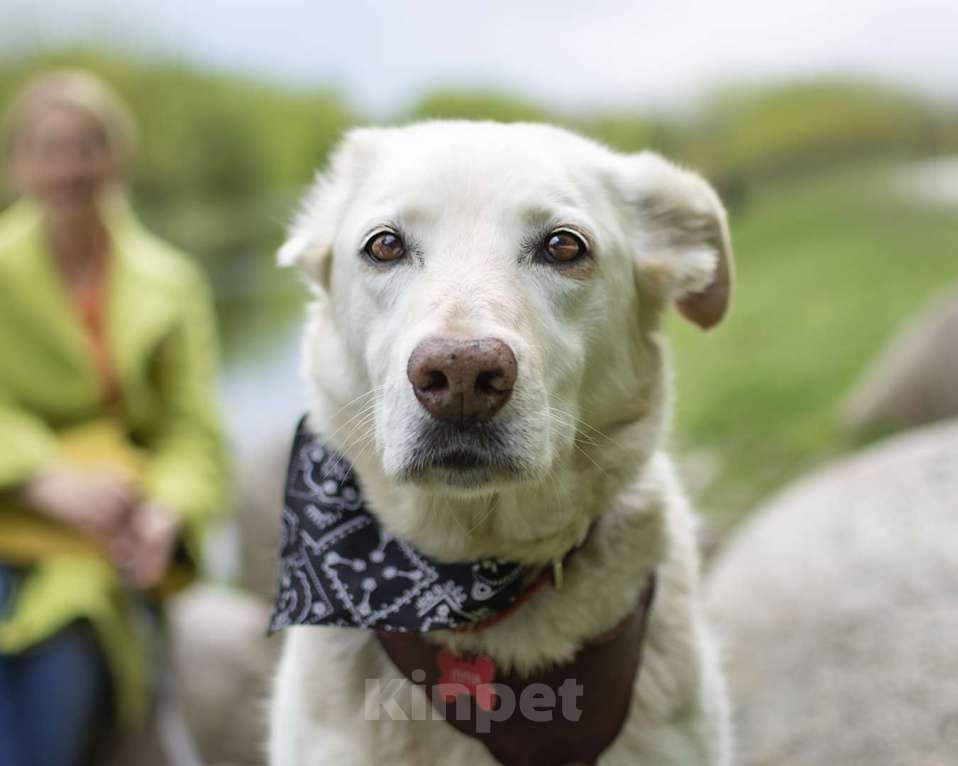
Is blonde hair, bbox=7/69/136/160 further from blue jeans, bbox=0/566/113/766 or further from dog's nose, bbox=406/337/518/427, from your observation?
dog's nose, bbox=406/337/518/427

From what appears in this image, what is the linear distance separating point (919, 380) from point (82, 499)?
3.51m

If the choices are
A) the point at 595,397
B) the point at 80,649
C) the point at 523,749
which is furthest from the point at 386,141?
the point at 80,649

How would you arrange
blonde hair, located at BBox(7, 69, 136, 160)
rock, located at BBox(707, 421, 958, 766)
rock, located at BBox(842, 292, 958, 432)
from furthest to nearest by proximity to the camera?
rock, located at BBox(842, 292, 958, 432) → blonde hair, located at BBox(7, 69, 136, 160) → rock, located at BBox(707, 421, 958, 766)

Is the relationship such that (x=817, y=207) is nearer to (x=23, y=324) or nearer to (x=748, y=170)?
(x=748, y=170)

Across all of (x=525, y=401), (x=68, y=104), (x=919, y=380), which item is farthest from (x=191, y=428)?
(x=919, y=380)

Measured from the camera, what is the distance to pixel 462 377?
4.48ft

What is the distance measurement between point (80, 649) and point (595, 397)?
1.57 m

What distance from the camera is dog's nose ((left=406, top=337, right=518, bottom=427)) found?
1345mm

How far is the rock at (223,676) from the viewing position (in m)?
3.55

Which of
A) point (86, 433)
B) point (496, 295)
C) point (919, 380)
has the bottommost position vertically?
point (919, 380)

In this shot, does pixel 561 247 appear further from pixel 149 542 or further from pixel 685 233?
pixel 149 542

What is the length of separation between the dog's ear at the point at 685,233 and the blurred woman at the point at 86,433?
147cm

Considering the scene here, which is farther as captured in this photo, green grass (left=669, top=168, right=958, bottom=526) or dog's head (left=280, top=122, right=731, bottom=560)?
green grass (left=669, top=168, right=958, bottom=526)

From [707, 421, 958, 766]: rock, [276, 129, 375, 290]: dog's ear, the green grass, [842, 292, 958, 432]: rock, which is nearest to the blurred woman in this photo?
[276, 129, 375, 290]: dog's ear
